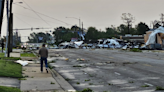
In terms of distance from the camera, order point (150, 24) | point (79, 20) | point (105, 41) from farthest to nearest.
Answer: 1. point (150, 24)
2. point (79, 20)
3. point (105, 41)

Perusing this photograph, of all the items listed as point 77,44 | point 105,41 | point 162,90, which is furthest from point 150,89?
point 77,44

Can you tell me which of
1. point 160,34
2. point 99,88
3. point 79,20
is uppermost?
point 79,20

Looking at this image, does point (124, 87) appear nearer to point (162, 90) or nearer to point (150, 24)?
point (162, 90)

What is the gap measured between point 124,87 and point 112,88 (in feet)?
1.66

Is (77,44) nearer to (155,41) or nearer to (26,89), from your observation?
(155,41)

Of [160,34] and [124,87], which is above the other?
[160,34]

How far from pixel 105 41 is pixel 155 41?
27023mm

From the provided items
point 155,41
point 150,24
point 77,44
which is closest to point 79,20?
point 77,44

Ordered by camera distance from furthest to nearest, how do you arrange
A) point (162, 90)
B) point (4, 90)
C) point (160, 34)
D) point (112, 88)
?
point (160, 34) → point (112, 88) → point (162, 90) → point (4, 90)

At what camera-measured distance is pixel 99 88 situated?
10.8m

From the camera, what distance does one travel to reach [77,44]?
9538 cm

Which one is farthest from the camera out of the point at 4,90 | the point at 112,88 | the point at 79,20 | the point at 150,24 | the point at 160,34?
the point at 150,24

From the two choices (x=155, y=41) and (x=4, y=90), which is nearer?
(x=4, y=90)

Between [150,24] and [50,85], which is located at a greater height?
[150,24]
